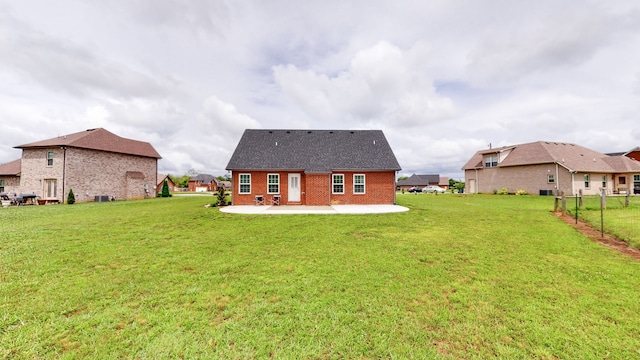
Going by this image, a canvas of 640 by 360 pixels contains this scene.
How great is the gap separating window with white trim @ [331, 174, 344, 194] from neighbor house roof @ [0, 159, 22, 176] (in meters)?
33.4

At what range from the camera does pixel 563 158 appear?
29266 millimetres

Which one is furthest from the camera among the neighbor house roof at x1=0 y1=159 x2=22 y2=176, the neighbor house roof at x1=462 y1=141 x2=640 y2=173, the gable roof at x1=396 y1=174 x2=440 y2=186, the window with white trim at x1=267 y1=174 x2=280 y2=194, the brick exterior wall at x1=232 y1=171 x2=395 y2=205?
the gable roof at x1=396 y1=174 x2=440 y2=186

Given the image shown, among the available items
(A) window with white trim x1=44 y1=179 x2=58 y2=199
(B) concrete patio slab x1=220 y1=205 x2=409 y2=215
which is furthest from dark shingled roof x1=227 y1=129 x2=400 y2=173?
(A) window with white trim x1=44 y1=179 x2=58 y2=199

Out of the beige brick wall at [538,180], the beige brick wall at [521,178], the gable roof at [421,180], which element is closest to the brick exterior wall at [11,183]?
the beige brick wall at [521,178]

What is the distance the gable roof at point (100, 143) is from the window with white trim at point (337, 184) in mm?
25588

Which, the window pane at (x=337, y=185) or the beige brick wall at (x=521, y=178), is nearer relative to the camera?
the window pane at (x=337, y=185)

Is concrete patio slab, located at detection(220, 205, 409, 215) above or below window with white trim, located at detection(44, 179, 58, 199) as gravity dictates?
below

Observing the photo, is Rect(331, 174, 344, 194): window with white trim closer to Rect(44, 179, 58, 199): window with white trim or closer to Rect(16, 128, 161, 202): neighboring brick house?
Rect(16, 128, 161, 202): neighboring brick house

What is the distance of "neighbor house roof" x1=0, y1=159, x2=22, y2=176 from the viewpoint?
26.5m

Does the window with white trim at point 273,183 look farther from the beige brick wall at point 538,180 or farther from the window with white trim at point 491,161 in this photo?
the window with white trim at point 491,161

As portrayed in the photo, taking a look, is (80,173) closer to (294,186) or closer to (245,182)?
(245,182)

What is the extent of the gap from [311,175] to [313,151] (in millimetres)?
3056

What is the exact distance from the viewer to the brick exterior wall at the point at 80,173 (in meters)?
24.2

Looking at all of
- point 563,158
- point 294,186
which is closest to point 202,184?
point 294,186
